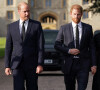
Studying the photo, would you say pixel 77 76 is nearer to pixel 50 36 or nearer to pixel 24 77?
pixel 24 77

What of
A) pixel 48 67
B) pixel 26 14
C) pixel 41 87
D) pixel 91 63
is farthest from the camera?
pixel 48 67

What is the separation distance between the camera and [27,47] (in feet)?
19.7

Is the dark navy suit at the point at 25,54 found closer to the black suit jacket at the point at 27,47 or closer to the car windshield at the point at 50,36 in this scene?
the black suit jacket at the point at 27,47

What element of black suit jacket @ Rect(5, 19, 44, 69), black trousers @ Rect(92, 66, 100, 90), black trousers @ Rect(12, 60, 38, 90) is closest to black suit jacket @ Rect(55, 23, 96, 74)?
black trousers @ Rect(92, 66, 100, 90)

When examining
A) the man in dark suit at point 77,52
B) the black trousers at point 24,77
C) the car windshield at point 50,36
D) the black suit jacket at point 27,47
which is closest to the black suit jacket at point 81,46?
the man in dark suit at point 77,52

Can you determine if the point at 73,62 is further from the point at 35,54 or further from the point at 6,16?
the point at 6,16

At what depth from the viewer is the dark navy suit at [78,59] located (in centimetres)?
618

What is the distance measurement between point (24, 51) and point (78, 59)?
95cm

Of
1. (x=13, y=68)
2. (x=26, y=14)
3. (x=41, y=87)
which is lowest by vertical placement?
(x=41, y=87)

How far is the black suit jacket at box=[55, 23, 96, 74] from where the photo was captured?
622cm

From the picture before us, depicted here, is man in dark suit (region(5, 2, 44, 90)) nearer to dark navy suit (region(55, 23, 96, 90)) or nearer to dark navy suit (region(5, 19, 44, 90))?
dark navy suit (region(5, 19, 44, 90))

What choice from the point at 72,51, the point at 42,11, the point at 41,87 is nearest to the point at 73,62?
the point at 72,51

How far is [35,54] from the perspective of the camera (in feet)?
19.9

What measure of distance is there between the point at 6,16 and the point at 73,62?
71709 millimetres
